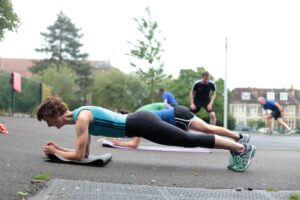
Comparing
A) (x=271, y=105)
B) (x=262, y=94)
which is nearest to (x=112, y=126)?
(x=271, y=105)

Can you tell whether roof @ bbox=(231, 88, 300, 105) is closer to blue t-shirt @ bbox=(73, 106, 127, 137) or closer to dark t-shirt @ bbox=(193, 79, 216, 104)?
dark t-shirt @ bbox=(193, 79, 216, 104)

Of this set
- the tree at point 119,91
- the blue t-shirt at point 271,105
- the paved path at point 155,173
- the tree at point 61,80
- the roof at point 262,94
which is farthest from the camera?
the roof at point 262,94

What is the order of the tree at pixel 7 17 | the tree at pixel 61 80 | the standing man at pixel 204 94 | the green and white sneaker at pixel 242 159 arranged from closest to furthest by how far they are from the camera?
the green and white sneaker at pixel 242 159, the standing man at pixel 204 94, the tree at pixel 7 17, the tree at pixel 61 80

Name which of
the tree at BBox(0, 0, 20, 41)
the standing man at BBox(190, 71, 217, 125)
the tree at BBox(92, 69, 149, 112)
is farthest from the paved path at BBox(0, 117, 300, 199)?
the tree at BBox(92, 69, 149, 112)

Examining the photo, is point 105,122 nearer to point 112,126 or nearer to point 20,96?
point 112,126

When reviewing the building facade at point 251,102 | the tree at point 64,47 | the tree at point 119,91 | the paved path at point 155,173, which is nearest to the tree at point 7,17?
the tree at point 119,91

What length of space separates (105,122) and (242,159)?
1.66m

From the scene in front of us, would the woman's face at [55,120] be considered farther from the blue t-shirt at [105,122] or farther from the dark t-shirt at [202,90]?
the dark t-shirt at [202,90]

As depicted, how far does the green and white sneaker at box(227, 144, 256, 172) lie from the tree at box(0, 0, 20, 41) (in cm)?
2857

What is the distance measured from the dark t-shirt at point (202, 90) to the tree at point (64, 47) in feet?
198

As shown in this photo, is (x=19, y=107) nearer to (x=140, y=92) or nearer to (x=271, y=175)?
(x=271, y=175)

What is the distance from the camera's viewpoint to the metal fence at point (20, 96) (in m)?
21.9

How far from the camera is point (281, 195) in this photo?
13.7 feet

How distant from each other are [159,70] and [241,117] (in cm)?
10410
